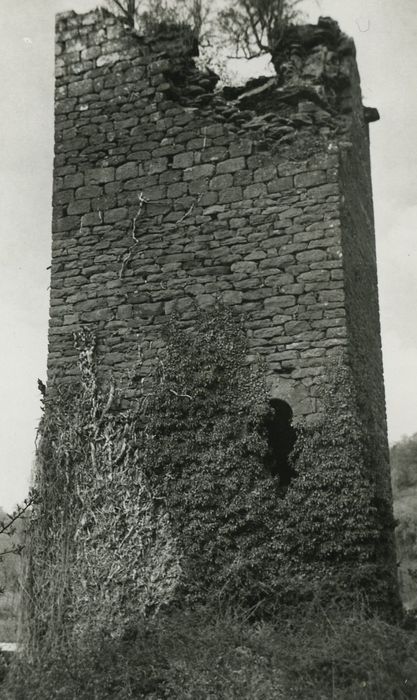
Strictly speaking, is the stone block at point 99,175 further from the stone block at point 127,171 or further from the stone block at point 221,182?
the stone block at point 221,182

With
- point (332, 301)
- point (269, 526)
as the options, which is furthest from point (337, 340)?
point (269, 526)

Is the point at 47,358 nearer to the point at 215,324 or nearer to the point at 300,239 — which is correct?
the point at 215,324

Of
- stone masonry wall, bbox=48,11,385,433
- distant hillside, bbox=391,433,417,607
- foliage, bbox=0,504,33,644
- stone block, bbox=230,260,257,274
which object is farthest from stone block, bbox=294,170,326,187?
distant hillside, bbox=391,433,417,607

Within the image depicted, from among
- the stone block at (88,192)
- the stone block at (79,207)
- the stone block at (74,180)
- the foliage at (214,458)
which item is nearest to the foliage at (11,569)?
the foliage at (214,458)

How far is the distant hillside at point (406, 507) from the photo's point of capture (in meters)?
13.6

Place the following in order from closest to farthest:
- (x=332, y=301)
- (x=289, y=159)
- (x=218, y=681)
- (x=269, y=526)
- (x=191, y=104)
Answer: (x=218, y=681) < (x=269, y=526) < (x=332, y=301) < (x=289, y=159) < (x=191, y=104)

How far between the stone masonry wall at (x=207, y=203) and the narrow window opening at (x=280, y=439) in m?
0.53

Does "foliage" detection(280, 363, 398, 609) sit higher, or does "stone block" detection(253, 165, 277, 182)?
"stone block" detection(253, 165, 277, 182)

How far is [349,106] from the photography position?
28.8ft

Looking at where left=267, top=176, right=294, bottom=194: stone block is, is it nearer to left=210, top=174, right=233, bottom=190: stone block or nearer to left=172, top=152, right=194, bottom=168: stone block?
left=210, top=174, right=233, bottom=190: stone block

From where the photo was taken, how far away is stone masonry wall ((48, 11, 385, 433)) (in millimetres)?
7867

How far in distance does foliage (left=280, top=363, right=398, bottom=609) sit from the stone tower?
266 millimetres

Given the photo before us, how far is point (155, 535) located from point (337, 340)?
2.55 metres

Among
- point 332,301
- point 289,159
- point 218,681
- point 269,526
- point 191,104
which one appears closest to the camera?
point 218,681
